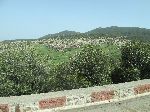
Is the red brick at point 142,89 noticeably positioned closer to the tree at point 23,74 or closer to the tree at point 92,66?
the tree at point 23,74

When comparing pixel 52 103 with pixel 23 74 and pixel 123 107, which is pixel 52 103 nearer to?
pixel 123 107

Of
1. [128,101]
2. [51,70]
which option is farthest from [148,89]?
[51,70]

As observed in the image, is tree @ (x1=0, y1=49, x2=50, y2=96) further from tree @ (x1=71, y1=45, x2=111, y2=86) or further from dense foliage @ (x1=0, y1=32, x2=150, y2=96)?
tree @ (x1=71, y1=45, x2=111, y2=86)

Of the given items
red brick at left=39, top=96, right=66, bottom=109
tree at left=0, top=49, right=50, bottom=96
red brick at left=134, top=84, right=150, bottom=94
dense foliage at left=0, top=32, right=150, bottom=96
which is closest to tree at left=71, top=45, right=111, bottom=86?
dense foliage at left=0, top=32, right=150, bottom=96

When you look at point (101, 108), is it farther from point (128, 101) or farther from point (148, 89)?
point (148, 89)

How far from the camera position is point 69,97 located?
1247 cm

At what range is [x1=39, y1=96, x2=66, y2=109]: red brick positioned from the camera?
38.9 ft

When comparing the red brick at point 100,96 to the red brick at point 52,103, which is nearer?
the red brick at point 52,103

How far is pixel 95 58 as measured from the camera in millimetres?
74062

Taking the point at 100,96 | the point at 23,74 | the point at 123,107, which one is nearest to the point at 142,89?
the point at 123,107

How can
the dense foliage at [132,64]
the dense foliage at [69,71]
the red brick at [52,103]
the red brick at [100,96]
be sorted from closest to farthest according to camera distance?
the red brick at [52,103] → the red brick at [100,96] → the dense foliage at [69,71] → the dense foliage at [132,64]

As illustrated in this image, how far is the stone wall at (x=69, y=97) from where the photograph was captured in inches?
453

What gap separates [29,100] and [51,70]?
59382 mm

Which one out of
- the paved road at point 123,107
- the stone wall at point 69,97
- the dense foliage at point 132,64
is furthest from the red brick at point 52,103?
the dense foliage at point 132,64
